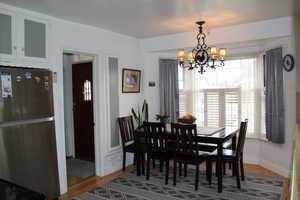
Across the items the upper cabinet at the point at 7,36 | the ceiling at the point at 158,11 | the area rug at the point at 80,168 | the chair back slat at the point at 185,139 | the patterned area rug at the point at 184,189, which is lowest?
the patterned area rug at the point at 184,189

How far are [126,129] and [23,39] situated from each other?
220cm

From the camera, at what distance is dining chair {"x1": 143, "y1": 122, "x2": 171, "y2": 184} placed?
3.74m

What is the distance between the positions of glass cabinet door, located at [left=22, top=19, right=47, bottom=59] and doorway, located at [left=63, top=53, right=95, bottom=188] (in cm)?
167

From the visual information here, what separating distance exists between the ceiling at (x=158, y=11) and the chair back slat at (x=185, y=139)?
1.54 meters

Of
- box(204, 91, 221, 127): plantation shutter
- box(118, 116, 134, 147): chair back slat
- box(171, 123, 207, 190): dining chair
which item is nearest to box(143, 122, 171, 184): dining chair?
box(171, 123, 207, 190): dining chair

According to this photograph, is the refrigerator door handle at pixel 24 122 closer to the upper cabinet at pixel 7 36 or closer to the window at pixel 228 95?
the upper cabinet at pixel 7 36

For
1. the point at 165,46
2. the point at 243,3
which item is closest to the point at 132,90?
the point at 165,46

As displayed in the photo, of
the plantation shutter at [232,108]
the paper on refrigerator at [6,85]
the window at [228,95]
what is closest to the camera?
the paper on refrigerator at [6,85]

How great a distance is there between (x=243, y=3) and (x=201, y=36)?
1.32 m

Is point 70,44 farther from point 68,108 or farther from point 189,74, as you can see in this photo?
point 189,74

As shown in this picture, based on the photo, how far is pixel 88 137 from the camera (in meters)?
5.04

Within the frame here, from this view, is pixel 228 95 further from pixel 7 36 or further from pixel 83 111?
pixel 7 36

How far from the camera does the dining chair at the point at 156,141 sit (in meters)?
3.74

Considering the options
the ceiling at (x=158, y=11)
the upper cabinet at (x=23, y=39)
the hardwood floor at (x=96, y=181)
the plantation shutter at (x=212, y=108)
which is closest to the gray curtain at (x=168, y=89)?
the plantation shutter at (x=212, y=108)
